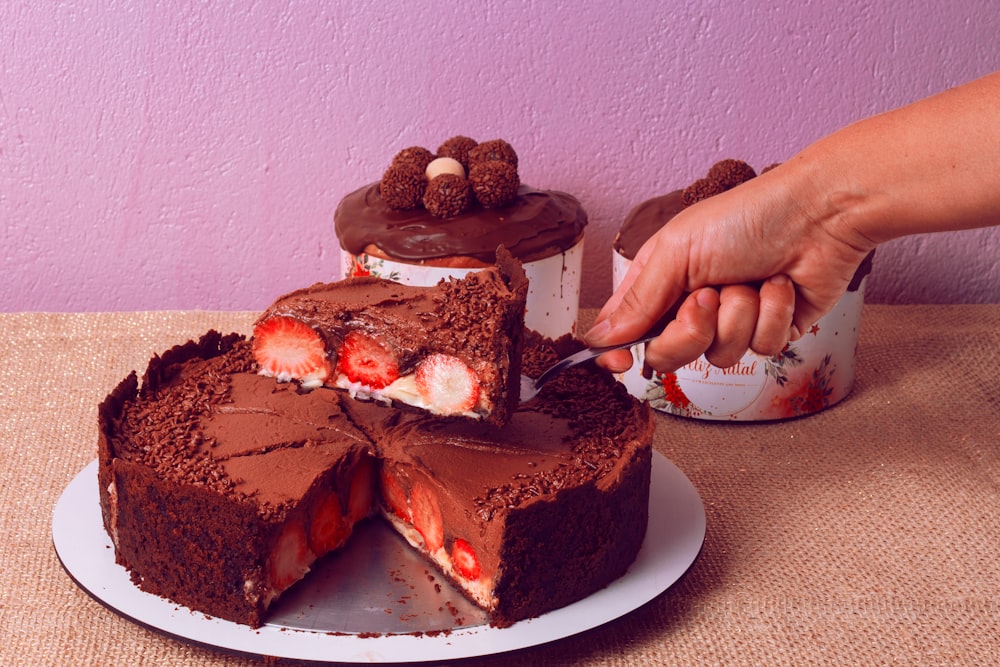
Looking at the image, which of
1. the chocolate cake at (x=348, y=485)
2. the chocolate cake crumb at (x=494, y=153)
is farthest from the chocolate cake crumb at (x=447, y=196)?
the chocolate cake at (x=348, y=485)

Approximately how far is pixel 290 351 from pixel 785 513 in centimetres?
102

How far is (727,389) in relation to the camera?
2518 mm

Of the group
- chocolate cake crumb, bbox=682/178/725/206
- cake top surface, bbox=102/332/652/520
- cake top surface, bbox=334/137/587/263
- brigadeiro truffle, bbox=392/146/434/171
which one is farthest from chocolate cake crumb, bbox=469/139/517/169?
cake top surface, bbox=102/332/652/520

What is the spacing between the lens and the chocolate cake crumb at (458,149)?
105 inches

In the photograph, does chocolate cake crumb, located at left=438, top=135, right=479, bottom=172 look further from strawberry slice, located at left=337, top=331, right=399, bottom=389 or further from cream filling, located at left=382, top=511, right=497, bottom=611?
cream filling, located at left=382, top=511, right=497, bottom=611

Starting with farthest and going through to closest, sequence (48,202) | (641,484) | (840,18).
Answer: (48,202), (840,18), (641,484)

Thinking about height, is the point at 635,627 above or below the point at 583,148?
below

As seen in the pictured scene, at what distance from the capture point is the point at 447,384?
1.88m

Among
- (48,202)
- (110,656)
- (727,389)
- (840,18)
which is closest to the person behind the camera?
(110,656)

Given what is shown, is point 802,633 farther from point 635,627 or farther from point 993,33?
point 993,33

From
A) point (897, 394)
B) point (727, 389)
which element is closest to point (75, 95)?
point (727, 389)

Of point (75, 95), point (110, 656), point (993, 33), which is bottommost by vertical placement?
point (110, 656)

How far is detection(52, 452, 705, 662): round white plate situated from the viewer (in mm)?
1637

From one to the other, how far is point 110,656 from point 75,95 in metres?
1.71
